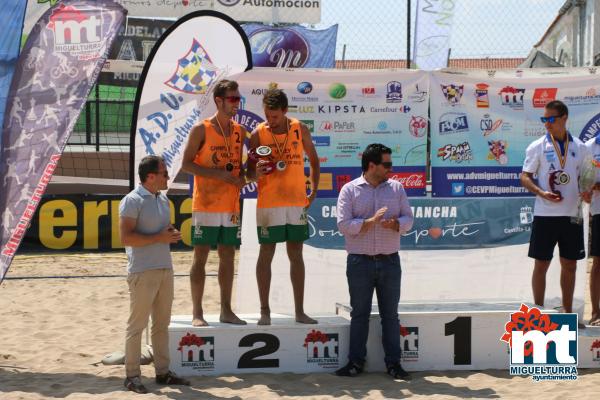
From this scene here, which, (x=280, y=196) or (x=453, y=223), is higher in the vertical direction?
(x=280, y=196)

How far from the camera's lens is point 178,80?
6.79 meters

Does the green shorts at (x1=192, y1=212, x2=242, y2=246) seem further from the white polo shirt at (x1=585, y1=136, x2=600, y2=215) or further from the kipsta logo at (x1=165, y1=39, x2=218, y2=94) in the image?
the white polo shirt at (x1=585, y1=136, x2=600, y2=215)

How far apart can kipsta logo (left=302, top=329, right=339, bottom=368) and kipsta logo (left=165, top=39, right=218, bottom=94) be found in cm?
211

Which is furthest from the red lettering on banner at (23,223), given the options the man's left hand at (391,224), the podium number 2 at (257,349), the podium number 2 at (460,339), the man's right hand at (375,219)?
the podium number 2 at (460,339)

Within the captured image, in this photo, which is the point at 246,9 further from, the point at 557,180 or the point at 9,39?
the point at 557,180

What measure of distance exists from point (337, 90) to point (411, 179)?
3.32 ft

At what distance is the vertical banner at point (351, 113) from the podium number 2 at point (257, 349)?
1.63 metres

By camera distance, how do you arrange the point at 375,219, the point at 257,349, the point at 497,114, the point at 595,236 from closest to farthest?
1. the point at 375,219
2. the point at 257,349
3. the point at 595,236
4. the point at 497,114

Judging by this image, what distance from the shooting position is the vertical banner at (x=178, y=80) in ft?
22.0

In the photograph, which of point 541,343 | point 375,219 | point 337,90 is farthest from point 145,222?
point 541,343

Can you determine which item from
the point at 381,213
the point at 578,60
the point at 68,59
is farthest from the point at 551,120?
the point at 578,60

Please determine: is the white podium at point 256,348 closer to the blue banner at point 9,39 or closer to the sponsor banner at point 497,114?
the blue banner at point 9,39

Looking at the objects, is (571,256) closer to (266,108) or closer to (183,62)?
(266,108)

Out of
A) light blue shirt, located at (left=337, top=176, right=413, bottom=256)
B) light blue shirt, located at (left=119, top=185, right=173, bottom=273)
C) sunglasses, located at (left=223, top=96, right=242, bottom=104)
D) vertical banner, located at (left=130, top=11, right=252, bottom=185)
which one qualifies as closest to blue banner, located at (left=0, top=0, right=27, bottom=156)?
vertical banner, located at (left=130, top=11, right=252, bottom=185)
